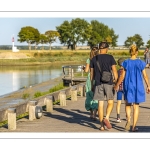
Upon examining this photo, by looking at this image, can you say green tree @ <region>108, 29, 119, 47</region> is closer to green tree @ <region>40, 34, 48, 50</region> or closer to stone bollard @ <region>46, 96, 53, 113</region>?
green tree @ <region>40, 34, 48, 50</region>

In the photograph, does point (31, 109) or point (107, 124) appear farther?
point (31, 109)

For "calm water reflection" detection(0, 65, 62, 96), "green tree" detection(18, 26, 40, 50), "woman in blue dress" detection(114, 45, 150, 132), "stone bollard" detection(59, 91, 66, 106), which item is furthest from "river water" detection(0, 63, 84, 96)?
"green tree" detection(18, 26, 40, 50)

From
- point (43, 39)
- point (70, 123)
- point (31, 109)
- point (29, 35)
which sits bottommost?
point (70, 123)

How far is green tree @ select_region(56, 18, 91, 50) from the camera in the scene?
115 meters

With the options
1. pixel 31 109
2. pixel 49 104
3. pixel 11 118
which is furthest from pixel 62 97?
pixel 11 118

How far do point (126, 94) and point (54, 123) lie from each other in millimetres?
2270

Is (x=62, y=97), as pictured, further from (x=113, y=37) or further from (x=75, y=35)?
(x=113, y=37)

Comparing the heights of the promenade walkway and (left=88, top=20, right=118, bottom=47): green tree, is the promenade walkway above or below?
below

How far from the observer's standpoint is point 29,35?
122m

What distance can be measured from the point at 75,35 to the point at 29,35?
48.3 ft

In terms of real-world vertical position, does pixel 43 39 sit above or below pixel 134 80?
above

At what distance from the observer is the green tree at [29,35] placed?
12238 centimetres

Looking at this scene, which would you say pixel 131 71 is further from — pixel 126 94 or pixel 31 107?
pixel 31 107

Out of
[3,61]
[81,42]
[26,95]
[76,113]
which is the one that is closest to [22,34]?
[81,42]
